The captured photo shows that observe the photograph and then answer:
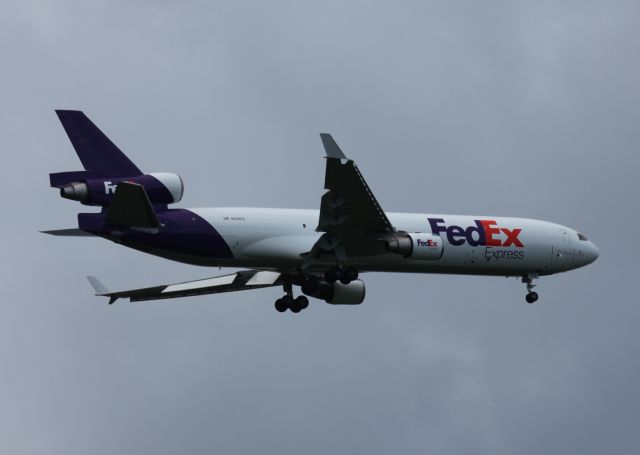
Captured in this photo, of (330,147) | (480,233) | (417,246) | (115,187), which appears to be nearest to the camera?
(330,147)

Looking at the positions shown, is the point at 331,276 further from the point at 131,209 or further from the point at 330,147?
the point at 131,209

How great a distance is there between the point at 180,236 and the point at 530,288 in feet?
51.0

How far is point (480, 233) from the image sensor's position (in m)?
48.7

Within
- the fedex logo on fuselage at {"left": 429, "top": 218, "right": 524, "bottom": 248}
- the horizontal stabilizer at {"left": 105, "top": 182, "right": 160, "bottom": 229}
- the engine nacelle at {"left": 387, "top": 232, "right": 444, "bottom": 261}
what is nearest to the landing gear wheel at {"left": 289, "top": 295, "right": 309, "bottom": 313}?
the engine nacelle at {"left": 387, "top": 232, "right": 444, "bottom": 261}

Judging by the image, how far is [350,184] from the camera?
42.2m

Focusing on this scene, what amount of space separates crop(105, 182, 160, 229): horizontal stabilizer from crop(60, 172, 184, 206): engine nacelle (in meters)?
0.51

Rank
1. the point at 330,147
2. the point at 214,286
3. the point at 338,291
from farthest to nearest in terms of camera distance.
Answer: the point at 214,286
the point at 338,291
the point at 330,147

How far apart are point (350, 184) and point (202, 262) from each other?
6219 millimetres

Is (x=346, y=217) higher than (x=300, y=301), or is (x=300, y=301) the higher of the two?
(x=346, y=217)

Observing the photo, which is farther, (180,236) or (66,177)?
(180,236)

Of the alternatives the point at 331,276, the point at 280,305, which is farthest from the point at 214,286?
the point at 331,276

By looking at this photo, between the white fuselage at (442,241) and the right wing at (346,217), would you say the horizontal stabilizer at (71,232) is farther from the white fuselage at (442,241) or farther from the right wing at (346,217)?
the right wing at (346,217)

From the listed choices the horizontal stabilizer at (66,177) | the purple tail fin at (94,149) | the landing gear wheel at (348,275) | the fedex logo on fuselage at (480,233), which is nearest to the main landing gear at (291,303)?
the landing gear wheel at (348,275)

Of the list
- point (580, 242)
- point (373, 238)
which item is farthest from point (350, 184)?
point (580, 242)
